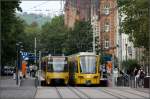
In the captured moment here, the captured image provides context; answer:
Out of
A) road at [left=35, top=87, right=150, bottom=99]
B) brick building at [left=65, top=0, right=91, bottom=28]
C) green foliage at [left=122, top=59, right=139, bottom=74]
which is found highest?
brick building at [left=65, top=0, right=91, bottom=28]

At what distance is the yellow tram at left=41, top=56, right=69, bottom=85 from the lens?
61.3 meters

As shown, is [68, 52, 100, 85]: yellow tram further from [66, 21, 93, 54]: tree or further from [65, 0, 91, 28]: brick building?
[65, 0, 91, 28]: brick building

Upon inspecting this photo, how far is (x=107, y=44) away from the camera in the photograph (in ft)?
355

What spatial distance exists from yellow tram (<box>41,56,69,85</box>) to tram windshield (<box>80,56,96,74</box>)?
3121mm

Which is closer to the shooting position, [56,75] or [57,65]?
[56,75]

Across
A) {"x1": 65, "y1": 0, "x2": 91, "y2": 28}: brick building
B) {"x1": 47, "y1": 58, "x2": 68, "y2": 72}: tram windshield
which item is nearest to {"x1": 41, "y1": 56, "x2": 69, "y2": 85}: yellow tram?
{"x1": 47, "y1": 58, "x2": 68, "y2": 72}: tram windshield

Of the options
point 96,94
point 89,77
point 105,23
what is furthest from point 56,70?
point 105,23

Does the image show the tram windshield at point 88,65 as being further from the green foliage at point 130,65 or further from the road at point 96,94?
the road at point 96,94

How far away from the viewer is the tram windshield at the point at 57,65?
6147 centimetres

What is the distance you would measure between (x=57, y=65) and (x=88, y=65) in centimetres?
Answer: 400

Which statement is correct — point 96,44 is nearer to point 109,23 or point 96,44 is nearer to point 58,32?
point 109,23

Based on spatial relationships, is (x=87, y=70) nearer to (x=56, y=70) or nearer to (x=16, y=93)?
(x=56, y=70)

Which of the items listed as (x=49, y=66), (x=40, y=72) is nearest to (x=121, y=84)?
(x=49, y=66)

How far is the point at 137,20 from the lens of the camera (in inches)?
1914
